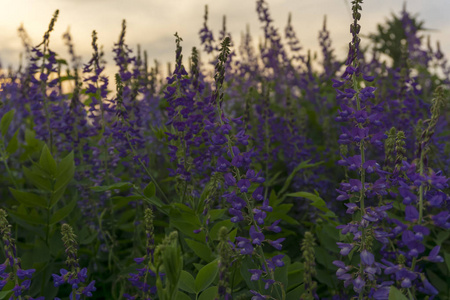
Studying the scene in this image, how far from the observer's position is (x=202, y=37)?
4684 millimetres

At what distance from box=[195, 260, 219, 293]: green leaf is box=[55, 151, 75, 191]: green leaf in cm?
131

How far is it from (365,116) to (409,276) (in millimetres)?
650

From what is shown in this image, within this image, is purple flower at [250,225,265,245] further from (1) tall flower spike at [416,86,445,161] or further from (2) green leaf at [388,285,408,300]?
(1) tall flower spike at [416,86,445,161]

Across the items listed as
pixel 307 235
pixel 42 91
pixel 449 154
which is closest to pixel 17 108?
pixel 42 91

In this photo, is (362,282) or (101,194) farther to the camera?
(101,194)

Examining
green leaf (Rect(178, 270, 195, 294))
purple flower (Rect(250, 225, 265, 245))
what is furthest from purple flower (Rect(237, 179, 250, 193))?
green leaf (Rect(178, 270, 195, 294))

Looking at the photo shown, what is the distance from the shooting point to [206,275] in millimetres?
2012

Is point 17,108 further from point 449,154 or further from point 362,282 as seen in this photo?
point 362,282

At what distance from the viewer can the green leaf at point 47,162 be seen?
2883mm

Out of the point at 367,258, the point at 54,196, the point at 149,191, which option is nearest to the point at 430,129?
the point at 367,258

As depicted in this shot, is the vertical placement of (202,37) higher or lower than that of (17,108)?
higher

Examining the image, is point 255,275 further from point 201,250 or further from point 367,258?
point 201,250

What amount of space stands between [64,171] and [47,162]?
0.40ft

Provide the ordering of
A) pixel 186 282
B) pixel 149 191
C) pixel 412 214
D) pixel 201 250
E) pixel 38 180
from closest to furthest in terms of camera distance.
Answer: pixel 412 214, pixel 186 282, pixel 201 250, pixel 149 191, pixel 38 180
